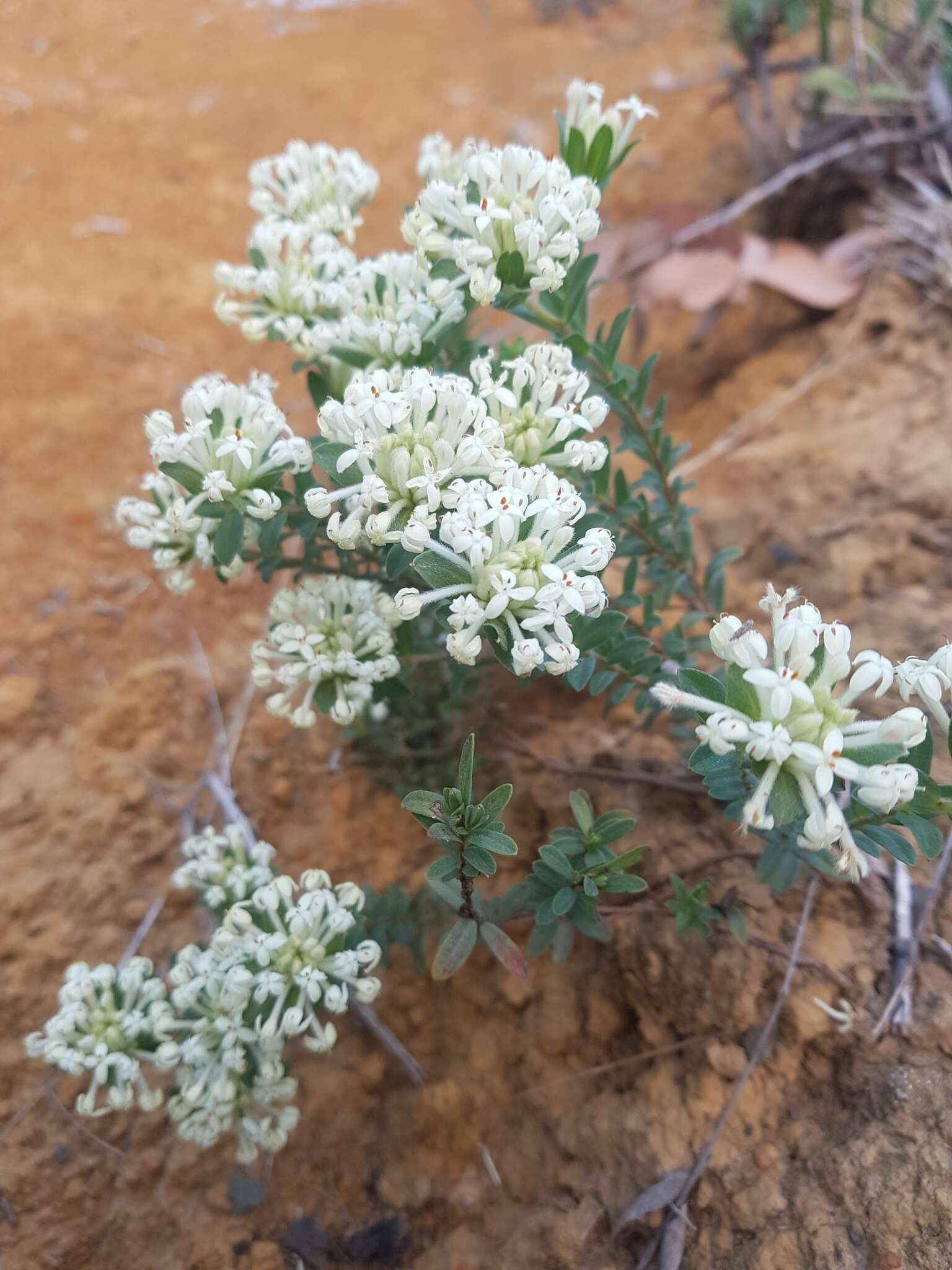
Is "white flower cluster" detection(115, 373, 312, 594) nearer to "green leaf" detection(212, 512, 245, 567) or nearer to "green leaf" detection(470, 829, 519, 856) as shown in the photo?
"green leaf" detection(212, 512, 245, 567)

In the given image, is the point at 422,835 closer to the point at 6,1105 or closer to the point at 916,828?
the point at 6,1105

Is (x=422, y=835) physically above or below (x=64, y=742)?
below

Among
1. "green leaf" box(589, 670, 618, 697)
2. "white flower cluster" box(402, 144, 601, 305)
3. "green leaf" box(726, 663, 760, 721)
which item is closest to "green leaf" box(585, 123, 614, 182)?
"white flower cluster" box(402, 144, 601, 305)

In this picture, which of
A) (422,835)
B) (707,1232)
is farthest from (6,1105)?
(707,1232)

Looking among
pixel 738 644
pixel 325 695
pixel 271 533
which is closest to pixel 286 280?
pixel 271 533

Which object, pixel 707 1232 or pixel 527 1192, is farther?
pixel 527 1192

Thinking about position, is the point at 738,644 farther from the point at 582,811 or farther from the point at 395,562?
the point at 395,562

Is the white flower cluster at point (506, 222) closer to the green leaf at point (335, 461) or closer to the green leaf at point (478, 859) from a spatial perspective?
the green leaf at point (335, 461)
